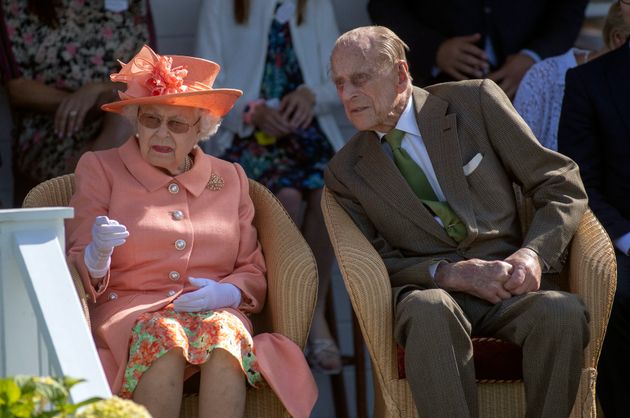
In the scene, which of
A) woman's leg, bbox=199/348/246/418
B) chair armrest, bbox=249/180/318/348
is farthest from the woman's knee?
chair armrest, bbox=249/180/318/348

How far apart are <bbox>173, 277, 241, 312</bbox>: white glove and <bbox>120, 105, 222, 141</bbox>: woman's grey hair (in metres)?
0.57

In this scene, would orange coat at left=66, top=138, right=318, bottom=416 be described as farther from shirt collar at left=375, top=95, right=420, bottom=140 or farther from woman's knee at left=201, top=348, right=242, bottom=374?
shirt collar at left=375, top=95, right=420, bottom=140

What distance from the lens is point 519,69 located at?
5.60 metres

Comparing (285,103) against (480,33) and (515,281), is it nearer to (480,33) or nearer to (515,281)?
(480,33)

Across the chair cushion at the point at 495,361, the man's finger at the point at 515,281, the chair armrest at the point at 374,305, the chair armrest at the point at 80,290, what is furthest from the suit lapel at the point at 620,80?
the chair armrest at the point at 80,290

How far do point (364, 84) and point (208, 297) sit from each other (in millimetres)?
920

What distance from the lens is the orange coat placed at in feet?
13.1

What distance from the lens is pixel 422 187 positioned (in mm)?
4289

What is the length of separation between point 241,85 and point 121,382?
229 centimetres

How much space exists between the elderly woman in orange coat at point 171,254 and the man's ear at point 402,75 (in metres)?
0.57

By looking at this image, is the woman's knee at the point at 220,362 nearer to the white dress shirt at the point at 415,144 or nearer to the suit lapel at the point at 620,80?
the white dress shirt at the point at 415,144

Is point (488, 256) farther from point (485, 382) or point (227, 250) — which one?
point (227, 250)

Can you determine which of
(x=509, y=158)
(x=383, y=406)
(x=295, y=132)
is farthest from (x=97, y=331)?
(x=295, y=132)

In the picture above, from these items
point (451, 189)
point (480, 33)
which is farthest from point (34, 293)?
point (480, 33)
